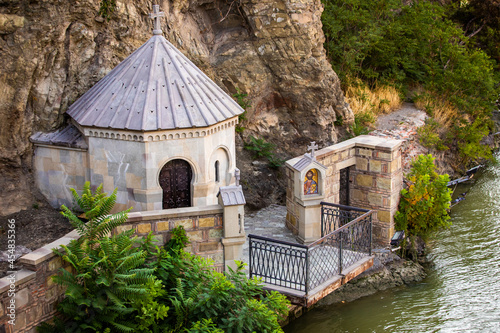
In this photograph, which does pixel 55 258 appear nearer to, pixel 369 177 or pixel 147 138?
pixel 147 138

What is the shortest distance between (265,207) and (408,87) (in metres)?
9.82

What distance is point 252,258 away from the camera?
1075 cm

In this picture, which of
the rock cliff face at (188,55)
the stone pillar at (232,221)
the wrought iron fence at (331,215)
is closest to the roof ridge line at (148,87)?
the rock cliff face at (188,55)

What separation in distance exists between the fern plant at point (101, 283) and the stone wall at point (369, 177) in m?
4.94

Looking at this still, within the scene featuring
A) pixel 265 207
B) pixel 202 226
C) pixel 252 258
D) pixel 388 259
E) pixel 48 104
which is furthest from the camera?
pixel 265 207

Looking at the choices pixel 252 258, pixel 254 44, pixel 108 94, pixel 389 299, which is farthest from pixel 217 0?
pixel 389 299

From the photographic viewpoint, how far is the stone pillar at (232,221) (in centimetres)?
965

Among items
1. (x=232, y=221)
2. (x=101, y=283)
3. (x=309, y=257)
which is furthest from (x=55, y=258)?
(x=309, y=257)

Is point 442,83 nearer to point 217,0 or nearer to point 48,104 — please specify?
point 217,0

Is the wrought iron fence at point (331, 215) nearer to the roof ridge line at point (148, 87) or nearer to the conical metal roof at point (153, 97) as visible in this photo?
the conical metal roof at point (153, 97)

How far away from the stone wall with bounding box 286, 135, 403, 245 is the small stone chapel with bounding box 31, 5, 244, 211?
220 cm

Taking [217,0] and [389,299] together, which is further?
[217,0]

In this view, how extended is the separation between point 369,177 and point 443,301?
3.14 metres

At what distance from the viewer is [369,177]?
13219 mm
